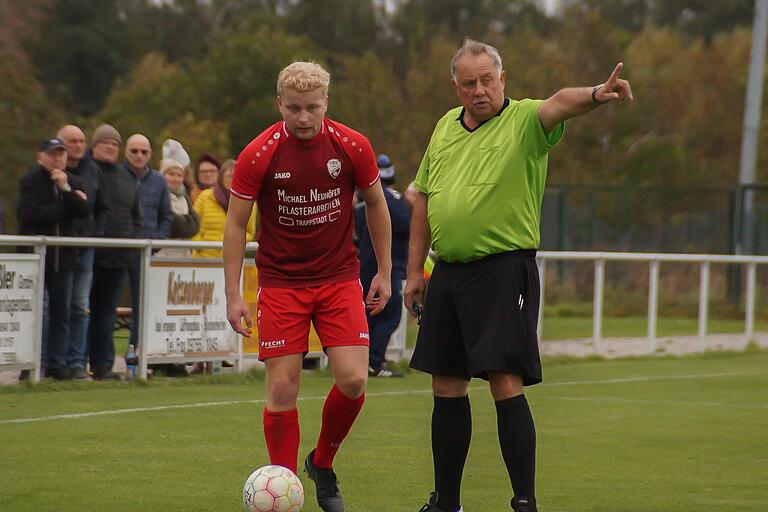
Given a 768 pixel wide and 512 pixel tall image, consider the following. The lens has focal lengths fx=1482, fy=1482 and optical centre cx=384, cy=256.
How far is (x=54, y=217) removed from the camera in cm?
1209

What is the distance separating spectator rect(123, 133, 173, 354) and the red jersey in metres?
6.18

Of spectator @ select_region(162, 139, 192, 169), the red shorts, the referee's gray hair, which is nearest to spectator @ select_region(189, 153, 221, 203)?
spectator @ select_region(162, 139, 192, 169)

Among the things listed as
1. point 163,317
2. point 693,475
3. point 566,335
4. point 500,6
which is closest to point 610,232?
point 566,335

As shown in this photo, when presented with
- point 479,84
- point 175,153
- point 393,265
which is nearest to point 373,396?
point 393,265

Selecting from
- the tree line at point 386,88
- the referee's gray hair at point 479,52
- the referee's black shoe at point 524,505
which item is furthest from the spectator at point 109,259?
the tree line at point 386,88

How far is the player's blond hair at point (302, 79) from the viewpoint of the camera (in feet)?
21.5

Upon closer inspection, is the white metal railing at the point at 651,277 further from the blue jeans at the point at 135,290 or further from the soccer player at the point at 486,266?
the soccer player at the point at 486,266

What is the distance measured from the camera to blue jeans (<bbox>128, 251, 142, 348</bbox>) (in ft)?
42.3

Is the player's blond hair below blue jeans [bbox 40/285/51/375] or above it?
above

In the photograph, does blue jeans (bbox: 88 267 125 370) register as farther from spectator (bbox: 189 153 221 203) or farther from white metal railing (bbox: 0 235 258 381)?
spectator (bbox: 189 153 221 203)

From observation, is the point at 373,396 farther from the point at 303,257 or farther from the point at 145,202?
the point at 303,257

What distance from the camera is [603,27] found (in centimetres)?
3888

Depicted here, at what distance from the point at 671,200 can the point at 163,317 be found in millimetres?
16647

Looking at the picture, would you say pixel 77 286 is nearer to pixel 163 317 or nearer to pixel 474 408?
pixel 163 317
